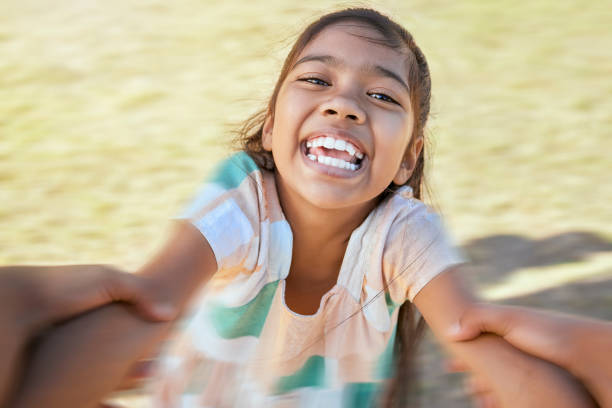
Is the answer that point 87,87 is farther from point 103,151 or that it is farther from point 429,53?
point 429,53

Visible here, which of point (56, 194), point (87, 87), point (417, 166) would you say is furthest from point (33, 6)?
point (417, 166)

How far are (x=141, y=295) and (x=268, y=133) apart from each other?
0.64m

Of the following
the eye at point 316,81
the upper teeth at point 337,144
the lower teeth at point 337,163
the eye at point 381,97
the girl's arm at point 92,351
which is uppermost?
the eye at point 316,81

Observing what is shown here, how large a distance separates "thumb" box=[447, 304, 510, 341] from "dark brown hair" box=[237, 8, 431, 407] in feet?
1.38

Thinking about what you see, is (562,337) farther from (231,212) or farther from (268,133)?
(268,133)

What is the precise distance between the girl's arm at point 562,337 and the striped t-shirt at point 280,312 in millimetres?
255

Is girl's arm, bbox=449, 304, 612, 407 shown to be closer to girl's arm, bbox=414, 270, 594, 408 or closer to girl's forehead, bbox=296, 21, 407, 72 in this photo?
girl's arm, bbox=414, 270, 594, 408

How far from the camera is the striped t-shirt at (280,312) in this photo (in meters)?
1.56

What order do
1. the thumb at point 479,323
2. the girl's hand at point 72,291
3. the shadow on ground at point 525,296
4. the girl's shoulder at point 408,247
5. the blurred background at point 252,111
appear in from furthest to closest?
the blurred background at point 252,111
the shadow on ground at point 525,296
the girl's shoulder at point 408,247
the thumb at point 479,323
the girl's hand at point 72,291

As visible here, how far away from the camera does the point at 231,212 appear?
1.50 m

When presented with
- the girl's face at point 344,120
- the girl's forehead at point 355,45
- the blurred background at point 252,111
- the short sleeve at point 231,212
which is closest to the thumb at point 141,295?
the short sleeve at point 231,212

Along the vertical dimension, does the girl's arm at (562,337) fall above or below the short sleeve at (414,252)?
above

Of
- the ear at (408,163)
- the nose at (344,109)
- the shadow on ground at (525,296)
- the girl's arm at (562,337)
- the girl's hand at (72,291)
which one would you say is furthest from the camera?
the shadow on ground at (525,296)

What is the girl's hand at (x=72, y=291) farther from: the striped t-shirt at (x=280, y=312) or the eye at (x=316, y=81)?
the eye at (x=316, y=81)
